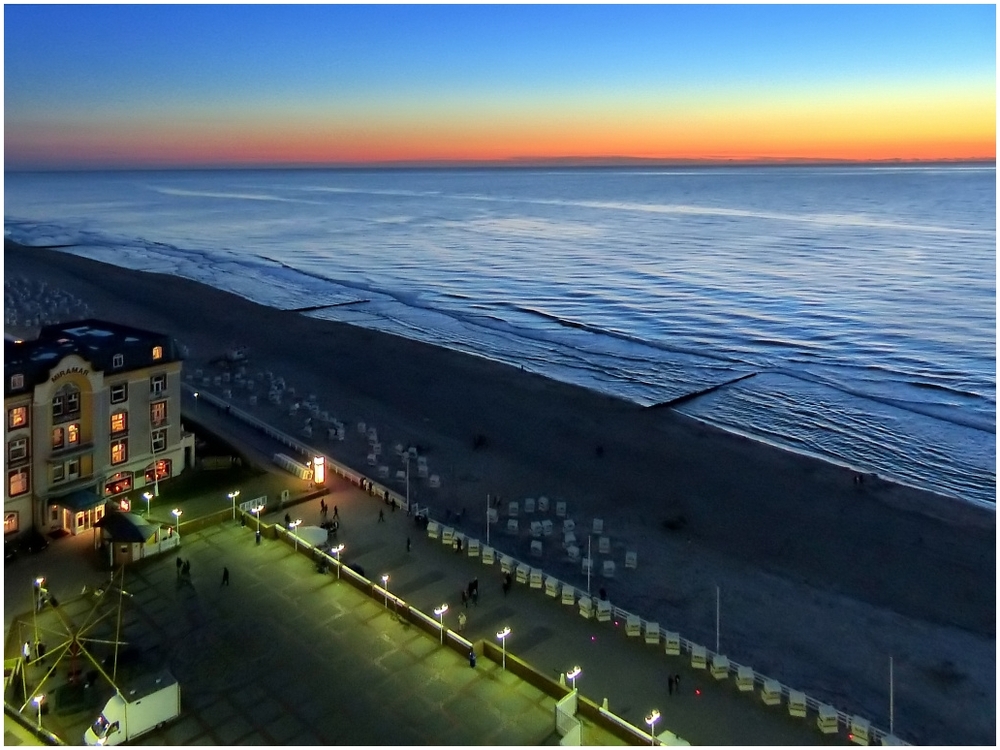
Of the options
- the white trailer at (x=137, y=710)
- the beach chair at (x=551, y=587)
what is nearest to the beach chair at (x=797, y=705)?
the beach chair at (x=551, y=587)

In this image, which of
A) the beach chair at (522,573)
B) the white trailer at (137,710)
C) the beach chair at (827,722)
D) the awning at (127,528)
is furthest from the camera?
the beach chair at (522,573)

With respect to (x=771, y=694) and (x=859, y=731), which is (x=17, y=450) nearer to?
(x=771, y=694)

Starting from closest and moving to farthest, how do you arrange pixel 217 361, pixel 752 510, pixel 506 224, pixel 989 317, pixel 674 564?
1. pixel 674 564
2. pixel 752 510
3. pixel 217 361
4. pixel 989 317
5. pixel 506 224

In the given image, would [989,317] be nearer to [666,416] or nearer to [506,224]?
[666,416]

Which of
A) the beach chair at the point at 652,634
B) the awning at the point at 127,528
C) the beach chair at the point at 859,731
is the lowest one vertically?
the beach chair at the point at 859,731

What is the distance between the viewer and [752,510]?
115ft

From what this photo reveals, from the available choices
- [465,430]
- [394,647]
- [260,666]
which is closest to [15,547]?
[260,666]

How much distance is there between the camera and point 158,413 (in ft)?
112

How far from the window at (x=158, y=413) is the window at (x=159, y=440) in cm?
36

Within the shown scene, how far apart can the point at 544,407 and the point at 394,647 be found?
27.9 meters

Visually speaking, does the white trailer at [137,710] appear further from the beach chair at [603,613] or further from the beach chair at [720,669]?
the beach chair at [720,669]

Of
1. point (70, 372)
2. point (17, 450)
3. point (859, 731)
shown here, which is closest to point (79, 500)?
point (17, 450)

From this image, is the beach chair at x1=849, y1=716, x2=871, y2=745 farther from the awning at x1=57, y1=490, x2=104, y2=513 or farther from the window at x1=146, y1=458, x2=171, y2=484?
the window at x1=146, y1=458, x2=171, y2=484

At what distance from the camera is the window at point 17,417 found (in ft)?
94.9
